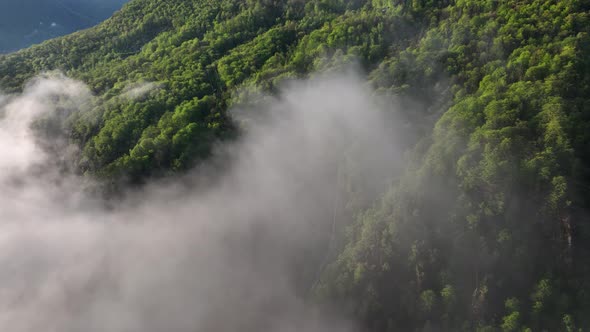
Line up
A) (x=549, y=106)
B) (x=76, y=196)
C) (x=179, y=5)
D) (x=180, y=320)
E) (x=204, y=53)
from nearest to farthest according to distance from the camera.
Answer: (x=549, y=106) < (x=180, y=320) < (x=76, y=196) < (x=204, y=53) < (x=179, y=5)

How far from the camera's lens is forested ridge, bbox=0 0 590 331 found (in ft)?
186

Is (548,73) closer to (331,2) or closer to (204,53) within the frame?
(331,2)

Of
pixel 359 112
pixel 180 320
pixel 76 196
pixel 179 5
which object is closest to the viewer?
pixel 180 320

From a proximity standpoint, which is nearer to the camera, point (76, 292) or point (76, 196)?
point (76, 292)

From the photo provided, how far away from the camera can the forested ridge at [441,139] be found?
186ft

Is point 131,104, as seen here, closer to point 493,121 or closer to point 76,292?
point 76,292

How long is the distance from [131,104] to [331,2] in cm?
6066

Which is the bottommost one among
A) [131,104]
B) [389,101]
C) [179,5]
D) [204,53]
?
[389,101]

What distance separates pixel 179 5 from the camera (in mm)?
134125

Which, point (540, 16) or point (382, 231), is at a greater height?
point (540, 16)

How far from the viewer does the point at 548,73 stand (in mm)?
66188

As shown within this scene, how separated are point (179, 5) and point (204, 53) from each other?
1387 inches

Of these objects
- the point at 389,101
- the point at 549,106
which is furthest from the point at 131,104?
the point at 549,106

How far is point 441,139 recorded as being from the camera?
65500mm
